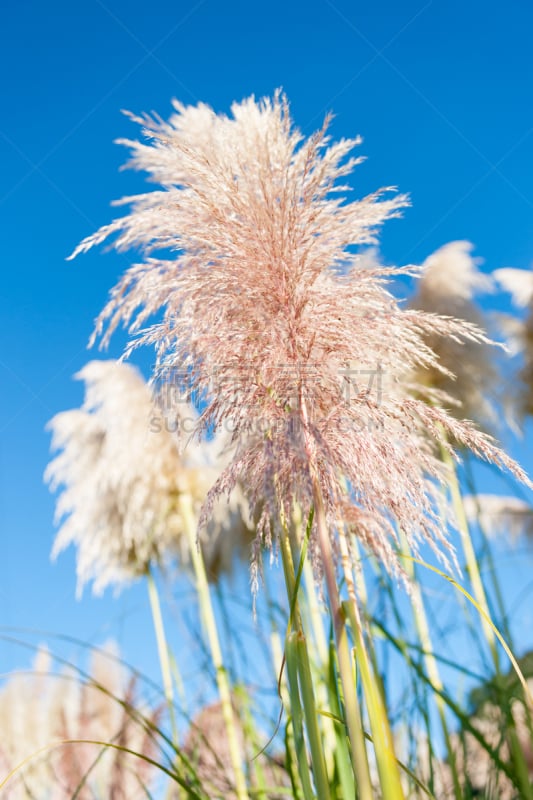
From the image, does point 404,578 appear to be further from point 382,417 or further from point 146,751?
point 146,751

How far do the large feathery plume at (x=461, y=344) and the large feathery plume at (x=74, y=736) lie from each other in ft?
8.09

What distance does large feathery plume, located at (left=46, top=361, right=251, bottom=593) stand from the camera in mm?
4883

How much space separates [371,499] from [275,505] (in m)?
0.23

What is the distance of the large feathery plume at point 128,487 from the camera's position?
488cm

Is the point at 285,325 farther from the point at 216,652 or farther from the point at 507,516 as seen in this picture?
the point at 507,516

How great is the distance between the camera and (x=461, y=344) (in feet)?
13.8

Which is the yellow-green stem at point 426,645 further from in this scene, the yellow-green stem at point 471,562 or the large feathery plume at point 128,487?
the large feathery plume at point 128,487

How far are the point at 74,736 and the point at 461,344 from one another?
9.84 feet

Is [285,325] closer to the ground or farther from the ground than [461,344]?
closer to the ground

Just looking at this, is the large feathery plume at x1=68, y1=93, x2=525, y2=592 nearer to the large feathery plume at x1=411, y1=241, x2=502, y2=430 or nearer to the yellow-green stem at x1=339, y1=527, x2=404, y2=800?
the yellow-green stem at x1=339, y1=527, x2=404, y2=800

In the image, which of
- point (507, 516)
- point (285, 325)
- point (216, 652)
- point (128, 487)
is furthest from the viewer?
point (507, 516)

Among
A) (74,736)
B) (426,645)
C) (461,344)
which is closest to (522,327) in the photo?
(461,344)

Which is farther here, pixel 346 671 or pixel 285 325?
pixel 285 325

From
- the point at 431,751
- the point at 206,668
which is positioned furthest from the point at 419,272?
the point at 206,668
